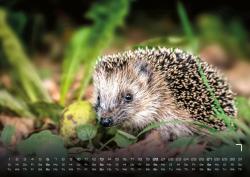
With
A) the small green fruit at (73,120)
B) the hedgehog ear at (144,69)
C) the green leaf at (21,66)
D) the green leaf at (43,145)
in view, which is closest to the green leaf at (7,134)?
the green leaf at (43,145)

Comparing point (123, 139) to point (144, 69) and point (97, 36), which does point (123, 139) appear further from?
point (97, 36)

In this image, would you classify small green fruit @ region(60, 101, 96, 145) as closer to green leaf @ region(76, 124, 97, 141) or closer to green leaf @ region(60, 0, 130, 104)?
green leaf @ region(76, 124, 97, 141)

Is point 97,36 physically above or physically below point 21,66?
above

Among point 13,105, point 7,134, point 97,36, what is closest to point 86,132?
point 7,134

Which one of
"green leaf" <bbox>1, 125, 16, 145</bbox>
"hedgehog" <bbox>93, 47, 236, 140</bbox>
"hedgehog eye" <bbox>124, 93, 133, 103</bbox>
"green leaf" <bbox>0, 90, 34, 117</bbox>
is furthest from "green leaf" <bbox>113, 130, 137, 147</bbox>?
"green leaf" <bbox>0, 90, 34, 117</bbox>

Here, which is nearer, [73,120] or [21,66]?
[73,120]

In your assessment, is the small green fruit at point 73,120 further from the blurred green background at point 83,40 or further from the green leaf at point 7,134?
the blurred green background at point 83,40

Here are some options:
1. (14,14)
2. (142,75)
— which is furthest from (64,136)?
(14,14)
